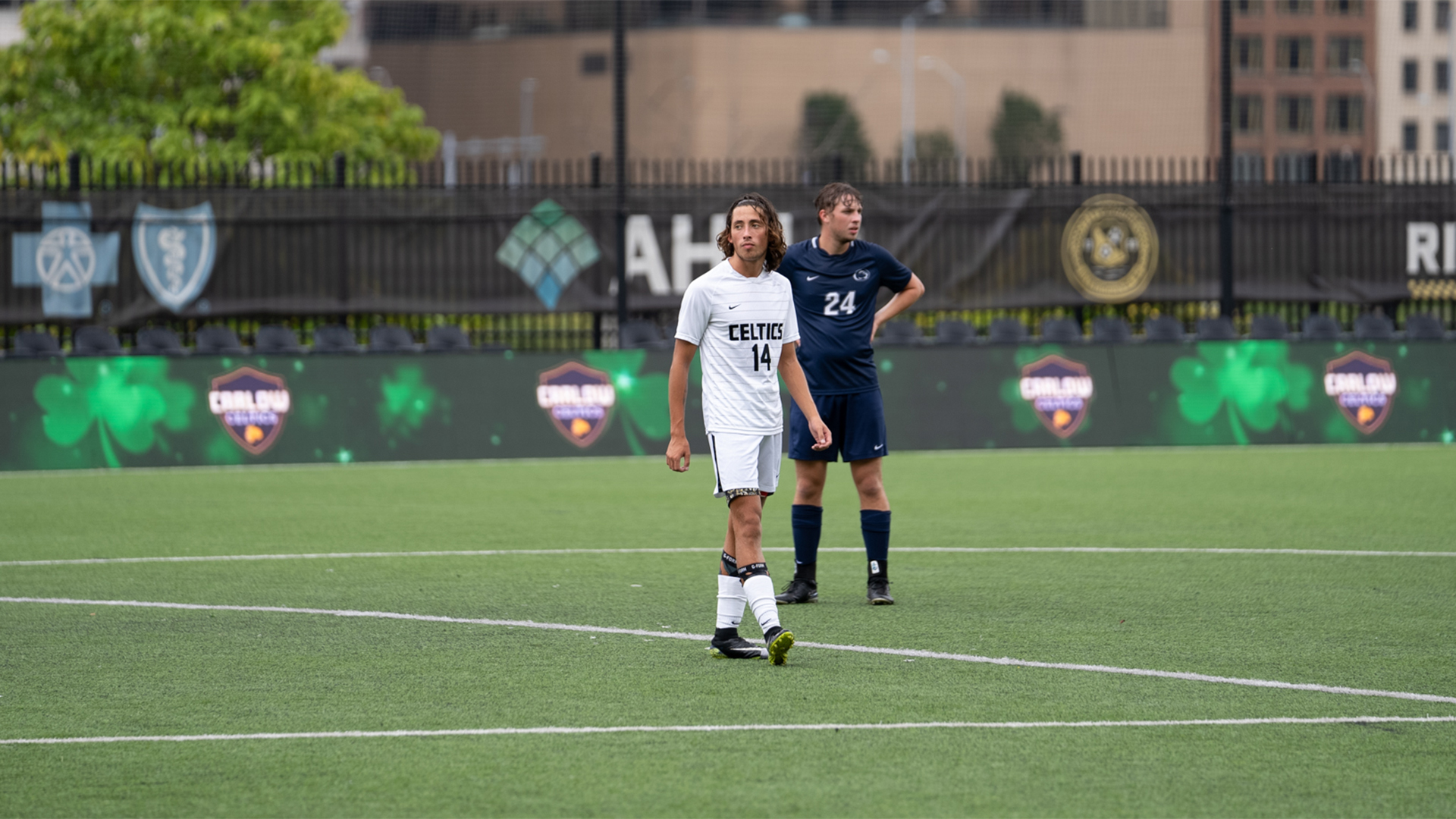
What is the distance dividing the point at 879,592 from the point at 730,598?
61.5 inches

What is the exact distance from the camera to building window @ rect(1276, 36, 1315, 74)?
279 ft

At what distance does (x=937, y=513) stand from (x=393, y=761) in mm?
7808

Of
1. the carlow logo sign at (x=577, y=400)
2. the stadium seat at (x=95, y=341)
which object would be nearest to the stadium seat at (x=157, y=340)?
the stadium seat at (x=95, y=341)

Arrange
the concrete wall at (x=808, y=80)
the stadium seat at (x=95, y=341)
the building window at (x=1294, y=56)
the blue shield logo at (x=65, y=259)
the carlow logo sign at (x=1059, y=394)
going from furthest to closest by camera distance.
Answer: the building window at (x=1294, y=56) → the concrete wall at (x=808, y=80) → the carlow logo sign at (x=1059, y=394) → the blue shield logo at (x=65, y=259) → the stadium seat at (x=95, y=341)

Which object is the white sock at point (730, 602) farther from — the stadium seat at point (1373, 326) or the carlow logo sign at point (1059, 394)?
the stadium seat at point (1373, 326)

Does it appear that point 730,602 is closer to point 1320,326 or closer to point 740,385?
point 740,385

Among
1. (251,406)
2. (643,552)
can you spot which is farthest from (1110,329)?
(643,552)

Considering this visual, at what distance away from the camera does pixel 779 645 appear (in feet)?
22.5

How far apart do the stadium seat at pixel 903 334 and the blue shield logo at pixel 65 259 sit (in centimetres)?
804

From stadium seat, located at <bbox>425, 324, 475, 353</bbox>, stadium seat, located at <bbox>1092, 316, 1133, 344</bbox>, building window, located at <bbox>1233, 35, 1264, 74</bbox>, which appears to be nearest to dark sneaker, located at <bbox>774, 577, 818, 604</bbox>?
stadium seat, located at <bbox>425, 324, 475, 353</bbox>

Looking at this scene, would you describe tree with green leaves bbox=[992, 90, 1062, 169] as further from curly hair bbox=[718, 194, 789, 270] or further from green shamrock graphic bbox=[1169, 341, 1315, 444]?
curly hair bbox=[718, 194, 789, 270]

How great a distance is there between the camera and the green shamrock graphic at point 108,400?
16578 millimetres

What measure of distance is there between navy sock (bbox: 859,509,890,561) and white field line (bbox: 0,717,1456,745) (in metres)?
2.85

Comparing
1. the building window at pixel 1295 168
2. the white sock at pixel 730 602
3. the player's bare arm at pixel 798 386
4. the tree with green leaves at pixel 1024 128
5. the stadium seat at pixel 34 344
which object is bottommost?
the white sock at pixel 730 602
